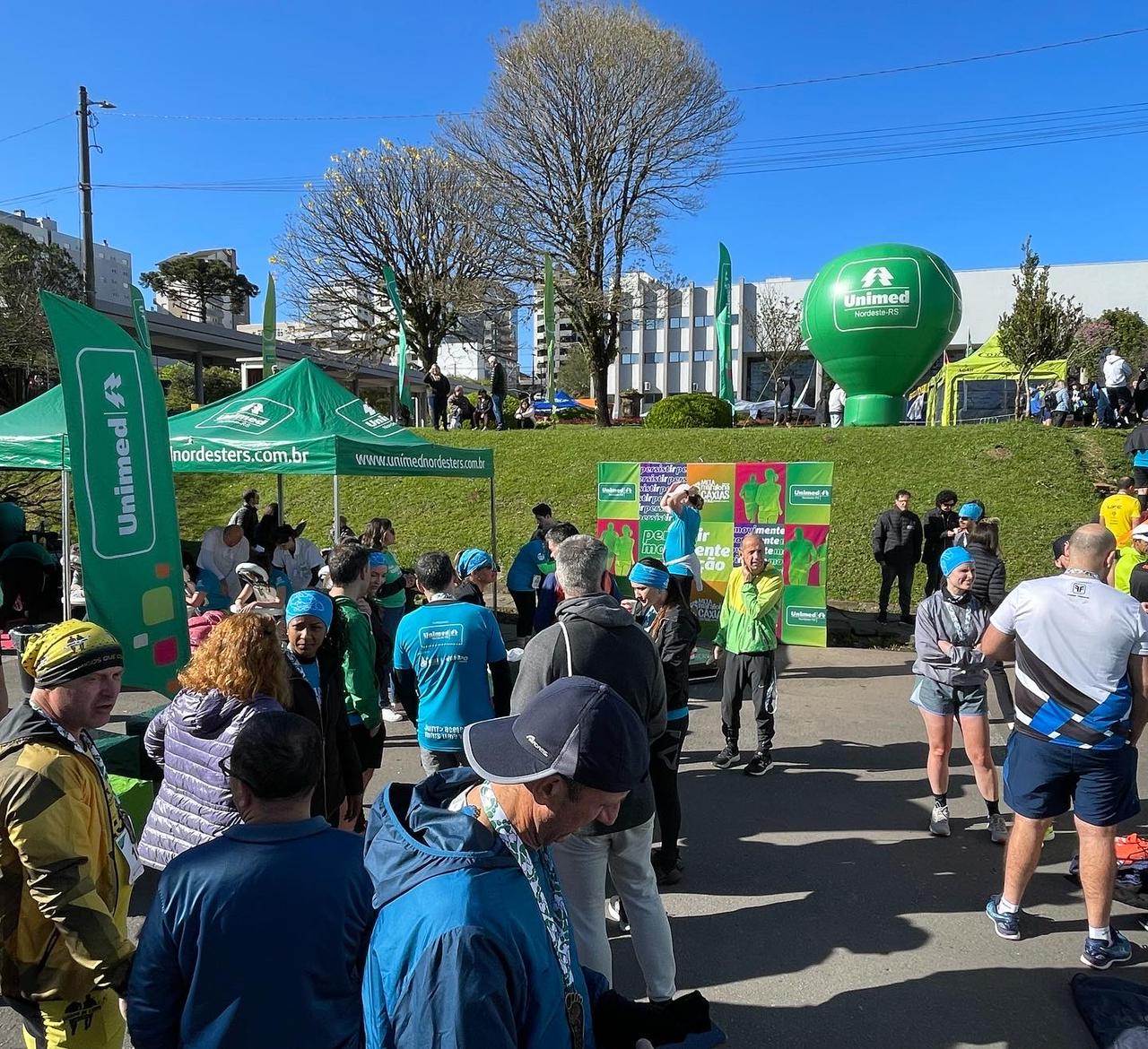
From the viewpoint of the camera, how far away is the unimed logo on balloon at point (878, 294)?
16828mm

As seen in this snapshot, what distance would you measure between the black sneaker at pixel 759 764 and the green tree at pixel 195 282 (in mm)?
57140

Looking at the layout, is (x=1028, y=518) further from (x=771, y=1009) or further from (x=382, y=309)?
(x=382, y=309)

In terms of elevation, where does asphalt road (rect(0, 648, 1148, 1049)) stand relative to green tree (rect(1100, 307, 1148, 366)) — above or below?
below

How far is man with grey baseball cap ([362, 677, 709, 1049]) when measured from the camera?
4.39 ft

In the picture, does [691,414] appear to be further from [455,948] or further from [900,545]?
[455,948]

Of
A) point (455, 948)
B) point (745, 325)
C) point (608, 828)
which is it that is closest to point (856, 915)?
point (608, 828)

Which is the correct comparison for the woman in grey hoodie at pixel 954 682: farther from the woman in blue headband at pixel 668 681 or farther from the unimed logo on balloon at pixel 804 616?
the unimed logo on balloon at pixel 804 616

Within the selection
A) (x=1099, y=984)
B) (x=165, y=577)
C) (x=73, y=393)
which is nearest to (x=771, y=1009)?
(x=1099, y=984)

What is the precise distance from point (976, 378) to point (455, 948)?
1118 inches

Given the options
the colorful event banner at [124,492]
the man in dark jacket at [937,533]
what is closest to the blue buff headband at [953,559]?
the colorful event banner at [124,492]

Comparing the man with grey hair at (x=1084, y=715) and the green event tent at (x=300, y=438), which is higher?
the green event tent at (x=300, y=438)

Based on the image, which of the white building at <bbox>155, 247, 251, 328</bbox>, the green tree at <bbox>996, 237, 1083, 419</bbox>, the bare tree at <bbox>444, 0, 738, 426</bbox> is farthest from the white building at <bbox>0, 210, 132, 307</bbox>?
the green tree at <bbox>996, 237, 1083, 419</bbox>

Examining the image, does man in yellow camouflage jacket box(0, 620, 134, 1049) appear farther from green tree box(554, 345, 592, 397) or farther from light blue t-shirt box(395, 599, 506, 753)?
green tree box(554, 345, 592, 397)

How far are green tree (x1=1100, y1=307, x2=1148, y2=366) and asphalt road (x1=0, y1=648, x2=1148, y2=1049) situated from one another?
4118 cm
